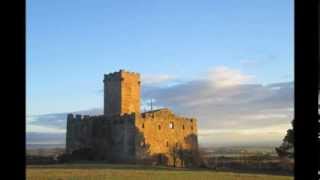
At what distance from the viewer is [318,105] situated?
121cm

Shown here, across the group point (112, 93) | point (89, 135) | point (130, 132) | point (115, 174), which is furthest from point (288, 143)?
point (112, 93)

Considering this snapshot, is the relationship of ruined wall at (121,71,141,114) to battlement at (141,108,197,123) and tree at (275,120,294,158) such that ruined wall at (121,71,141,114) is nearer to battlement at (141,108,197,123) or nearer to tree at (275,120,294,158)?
battlement at (141,108,197,123)

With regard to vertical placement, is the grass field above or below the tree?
below

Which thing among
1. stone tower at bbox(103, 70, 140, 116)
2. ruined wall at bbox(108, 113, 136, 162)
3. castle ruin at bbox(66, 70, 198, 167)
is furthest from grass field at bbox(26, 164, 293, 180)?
stone tower at bbox(103, 70, 140, 116)

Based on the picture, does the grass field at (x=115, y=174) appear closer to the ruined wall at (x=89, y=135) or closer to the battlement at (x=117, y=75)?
the ruined wall at (x=89, y=135)

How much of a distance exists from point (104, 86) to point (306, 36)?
1252 inches

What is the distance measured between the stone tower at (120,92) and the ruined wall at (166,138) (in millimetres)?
1770

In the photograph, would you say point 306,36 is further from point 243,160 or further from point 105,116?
point 105,116

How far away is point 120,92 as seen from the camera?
31594 mm

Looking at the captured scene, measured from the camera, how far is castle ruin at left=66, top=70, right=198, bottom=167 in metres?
30.2

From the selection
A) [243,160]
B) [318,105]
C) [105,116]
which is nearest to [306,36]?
[318,105]

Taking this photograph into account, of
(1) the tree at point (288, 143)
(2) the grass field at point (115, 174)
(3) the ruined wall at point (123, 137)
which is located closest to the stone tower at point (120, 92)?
(3) the ruined wall at point (123, 137)

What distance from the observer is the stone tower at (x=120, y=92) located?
104 feet

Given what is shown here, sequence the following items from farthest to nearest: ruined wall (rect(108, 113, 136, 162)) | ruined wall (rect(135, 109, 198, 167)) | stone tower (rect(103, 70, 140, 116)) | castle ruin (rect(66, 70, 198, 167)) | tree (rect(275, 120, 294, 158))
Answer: stone tower (rect(103, 70, 140, 116)) < ruined wall (rect(135, 109, 198, 167)) < castle ruin (rect(66, 70, 198, 167)) < ruined wall (rect(108, 113, 136, 162)) < tree (rect(275, 120, 294, 158))
